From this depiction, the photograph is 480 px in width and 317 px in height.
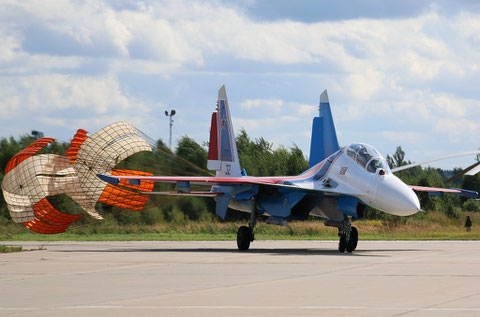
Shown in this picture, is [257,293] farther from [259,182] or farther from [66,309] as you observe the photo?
[259,182]

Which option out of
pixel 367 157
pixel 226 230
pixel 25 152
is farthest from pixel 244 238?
pixel 226 230

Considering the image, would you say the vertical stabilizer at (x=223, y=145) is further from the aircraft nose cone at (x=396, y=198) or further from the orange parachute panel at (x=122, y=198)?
the aircraft nose cone at (x=396, y=198)

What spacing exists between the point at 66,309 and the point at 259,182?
13165 millimetres

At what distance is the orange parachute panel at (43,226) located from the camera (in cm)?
3316

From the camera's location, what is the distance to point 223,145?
27453 mm

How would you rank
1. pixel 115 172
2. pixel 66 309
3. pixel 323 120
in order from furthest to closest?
pixel 115 172 < pixel 323 120 < pixel 66 309

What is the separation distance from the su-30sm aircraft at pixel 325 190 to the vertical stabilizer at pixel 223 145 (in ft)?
0.83

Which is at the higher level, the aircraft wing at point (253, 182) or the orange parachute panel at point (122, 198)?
the aircraft wing at point (253, 182)

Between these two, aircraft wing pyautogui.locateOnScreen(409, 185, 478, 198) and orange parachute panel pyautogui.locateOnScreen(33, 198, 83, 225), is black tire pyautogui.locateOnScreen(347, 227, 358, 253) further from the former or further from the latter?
orange parachute panel pyautogui.locateOnScreen(33, 198, 83, 225)

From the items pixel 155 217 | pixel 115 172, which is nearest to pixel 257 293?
pixel 115 172

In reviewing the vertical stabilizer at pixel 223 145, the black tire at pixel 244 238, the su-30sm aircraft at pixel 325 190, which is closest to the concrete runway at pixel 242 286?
the su-30sm aircraft at pixel 325 190

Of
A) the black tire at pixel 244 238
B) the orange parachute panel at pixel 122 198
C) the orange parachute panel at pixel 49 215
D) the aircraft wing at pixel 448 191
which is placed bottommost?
the black tire at pixel 244 238

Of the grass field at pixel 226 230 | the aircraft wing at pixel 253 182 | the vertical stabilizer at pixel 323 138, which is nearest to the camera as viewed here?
the aircraft wing at pixel 253 182

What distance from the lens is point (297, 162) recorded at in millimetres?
50281
